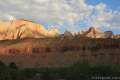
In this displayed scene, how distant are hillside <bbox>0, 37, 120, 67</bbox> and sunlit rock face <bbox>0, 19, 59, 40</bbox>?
24723 mm

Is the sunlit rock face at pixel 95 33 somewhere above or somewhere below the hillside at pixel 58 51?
above

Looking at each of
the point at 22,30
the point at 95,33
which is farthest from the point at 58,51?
the point at 22,30

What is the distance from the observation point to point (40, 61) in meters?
53.7

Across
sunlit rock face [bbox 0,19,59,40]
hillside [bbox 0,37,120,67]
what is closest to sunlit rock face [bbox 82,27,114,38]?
sunlit rock face [bbox 0,19,59,40]

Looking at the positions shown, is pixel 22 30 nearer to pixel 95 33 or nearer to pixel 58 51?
pixel 95 33

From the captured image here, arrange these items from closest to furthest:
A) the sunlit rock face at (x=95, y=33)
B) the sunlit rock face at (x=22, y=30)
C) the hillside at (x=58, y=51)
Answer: the hillside at (x=58, y=51) → the sunlit rock face at (x=95, y=33) → the sunlit rock face at (x=22, y=30)

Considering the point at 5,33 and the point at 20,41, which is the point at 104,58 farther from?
the point at 5,33

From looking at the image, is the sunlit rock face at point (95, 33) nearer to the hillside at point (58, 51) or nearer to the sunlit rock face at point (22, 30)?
the sunlit rock face at point (22, 30)

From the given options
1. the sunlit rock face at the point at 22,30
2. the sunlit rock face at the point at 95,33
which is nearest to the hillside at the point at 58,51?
the sunlit rock face at the point at 95,33

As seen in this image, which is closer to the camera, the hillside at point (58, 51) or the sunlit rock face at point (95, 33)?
the hillside at point (58, 51)

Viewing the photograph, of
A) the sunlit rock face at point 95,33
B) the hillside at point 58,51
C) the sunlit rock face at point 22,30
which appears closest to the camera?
the hillside at point 58,51

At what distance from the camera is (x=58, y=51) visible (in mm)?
58312

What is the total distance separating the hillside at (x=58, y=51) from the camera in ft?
173

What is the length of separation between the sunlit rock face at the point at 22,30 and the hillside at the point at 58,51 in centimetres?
2472
